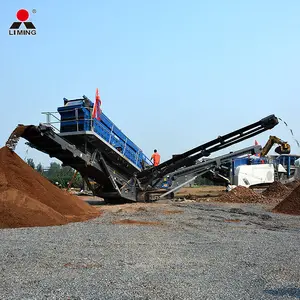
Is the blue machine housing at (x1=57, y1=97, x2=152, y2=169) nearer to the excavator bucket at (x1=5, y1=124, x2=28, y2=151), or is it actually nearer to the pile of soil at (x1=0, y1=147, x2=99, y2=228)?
the excavator bucket at (x1=5, y1=124, x2=28, y2=151)

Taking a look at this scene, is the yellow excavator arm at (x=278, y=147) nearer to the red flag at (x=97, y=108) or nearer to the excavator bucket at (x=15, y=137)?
the red flag at (x=97, y=108)

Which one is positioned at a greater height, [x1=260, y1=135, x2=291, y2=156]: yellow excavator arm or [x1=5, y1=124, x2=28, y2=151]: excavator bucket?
[x1=260, y1=135, x2=291, y2=156]: yellow excavator arm

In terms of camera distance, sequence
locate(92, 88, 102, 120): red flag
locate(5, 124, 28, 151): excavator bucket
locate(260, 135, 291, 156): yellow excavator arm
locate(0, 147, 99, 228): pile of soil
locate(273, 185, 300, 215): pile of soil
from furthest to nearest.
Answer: locate(260, 135, 291, 156): yellow excavator arm < locate(92, 88, 102, 120): red flag < locate(273, 185, 300, 215): pile of soil < locate(5, 124, 28, 151): excavator bucket < locate(0, 147, 99, 228): pile of soil

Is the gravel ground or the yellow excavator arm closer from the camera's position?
the gravel ground

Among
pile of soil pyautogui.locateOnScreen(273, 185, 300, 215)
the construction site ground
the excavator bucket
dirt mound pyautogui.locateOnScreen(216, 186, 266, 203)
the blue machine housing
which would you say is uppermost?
the blue machine housing

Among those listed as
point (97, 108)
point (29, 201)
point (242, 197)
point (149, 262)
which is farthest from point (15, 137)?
point (242, 197)

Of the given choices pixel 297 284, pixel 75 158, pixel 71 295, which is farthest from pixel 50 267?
pixel 75 158

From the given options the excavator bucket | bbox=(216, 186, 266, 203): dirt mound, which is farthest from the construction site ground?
bbox=(216, 186, 266, 203): dirt mound

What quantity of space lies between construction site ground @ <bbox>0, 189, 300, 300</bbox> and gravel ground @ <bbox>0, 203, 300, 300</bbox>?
0.01 meters

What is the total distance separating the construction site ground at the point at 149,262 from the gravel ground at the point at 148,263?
1 cm

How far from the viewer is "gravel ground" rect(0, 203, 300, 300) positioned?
4.13m

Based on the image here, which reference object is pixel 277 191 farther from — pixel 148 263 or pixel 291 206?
pixel 148 263

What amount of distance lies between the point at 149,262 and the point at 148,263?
0.20 ft

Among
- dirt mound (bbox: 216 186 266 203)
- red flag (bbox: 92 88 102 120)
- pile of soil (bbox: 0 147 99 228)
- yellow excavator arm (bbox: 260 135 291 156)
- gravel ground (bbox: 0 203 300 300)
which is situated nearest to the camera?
gravel ground (bbox: 0 203 300 300)
